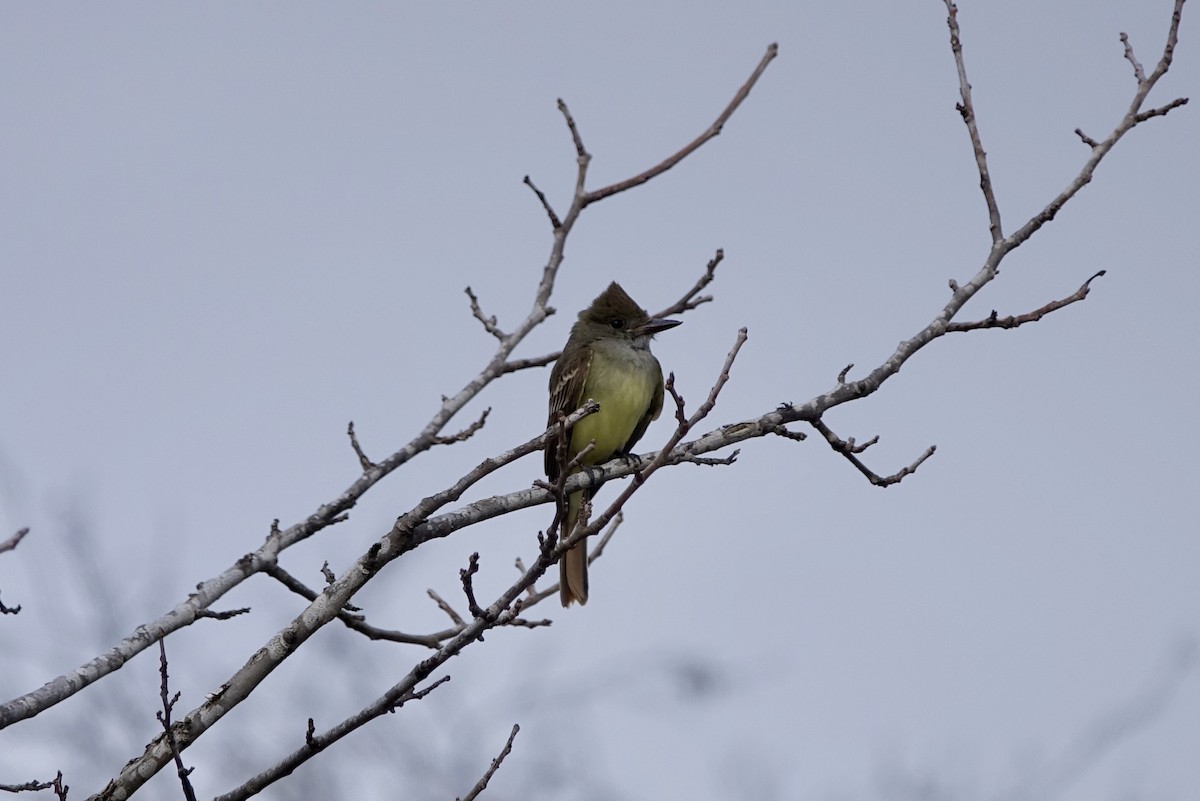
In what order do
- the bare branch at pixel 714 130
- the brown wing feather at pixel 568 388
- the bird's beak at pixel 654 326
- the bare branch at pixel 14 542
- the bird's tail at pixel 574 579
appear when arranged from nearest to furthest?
the bare branch at pixel 14 542
the bare branch at pixel 714 130
the bird's tail at pixel 574 579
the brown wing feather at pixel 568 388
the bird's beak at pixel 654 326

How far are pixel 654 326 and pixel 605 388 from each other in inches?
26.7

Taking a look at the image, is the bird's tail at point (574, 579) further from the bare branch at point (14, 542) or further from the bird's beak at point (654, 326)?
the bare branch at point (14, 542)

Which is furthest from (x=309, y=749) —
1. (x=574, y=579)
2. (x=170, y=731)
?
(x=574, y=579)

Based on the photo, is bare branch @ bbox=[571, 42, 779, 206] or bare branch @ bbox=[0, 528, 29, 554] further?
bare branch @ bbox=[571, 42, 779, 206]

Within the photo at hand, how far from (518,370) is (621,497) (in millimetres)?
2973

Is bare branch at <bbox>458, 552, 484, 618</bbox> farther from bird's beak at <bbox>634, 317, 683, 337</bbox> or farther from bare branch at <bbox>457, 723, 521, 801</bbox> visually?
bird's beak at <bbox>634, 317, 683, 337</bbox>

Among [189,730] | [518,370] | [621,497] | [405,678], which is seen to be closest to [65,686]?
[189,730]

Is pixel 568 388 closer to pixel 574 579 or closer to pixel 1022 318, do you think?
pixel 574 579

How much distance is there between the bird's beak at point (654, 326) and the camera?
815cm

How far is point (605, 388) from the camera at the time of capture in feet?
25.2

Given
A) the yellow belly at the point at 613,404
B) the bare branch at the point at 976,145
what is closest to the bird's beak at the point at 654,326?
the yellow belly at the point at 613,404

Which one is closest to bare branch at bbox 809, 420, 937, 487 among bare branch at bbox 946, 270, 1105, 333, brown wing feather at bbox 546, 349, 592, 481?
bare branch at bbox 946, 270, 1105, 333

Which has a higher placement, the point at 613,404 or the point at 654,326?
the point at 654,326

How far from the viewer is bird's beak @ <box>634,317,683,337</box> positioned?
815cm
